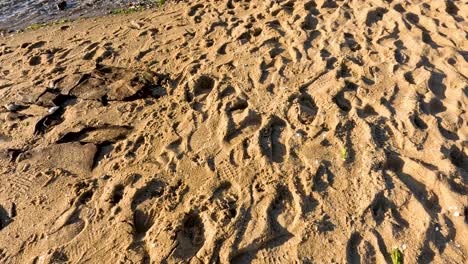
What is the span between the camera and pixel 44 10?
9000 millimetres

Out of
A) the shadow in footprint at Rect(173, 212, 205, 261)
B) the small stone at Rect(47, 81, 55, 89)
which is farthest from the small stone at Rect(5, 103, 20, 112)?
the shadow in footprint at Rect(173, 212, 205, 261)

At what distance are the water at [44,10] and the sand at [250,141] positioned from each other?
1967mm

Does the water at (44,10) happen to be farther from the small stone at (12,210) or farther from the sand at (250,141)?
the small stone at (12,210)

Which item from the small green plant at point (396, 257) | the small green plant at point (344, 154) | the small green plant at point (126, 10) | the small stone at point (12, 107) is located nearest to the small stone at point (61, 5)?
the small green plant at point (126, 10)

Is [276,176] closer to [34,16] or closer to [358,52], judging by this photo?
[358,52]

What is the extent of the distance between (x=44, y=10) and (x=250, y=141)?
685cm

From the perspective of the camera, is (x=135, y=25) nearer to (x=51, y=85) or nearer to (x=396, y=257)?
(x=51, y=85)

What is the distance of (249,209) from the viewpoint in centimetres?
403

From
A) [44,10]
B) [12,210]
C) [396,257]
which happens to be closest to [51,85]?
[12,210]

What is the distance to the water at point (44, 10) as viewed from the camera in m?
8.62

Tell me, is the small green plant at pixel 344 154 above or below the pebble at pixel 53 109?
below

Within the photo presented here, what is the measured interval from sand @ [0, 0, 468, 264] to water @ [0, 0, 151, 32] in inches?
77.4

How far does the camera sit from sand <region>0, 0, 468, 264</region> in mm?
3820

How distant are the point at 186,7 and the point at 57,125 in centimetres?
362
